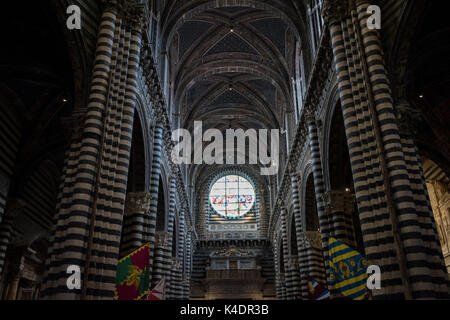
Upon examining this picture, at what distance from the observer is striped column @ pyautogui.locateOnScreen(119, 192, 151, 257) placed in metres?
15.3

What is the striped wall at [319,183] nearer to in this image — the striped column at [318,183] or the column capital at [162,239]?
the striped column at [318,183]

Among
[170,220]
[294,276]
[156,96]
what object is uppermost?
[156,96]

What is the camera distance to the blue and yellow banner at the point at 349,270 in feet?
34.9

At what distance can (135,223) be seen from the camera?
15.8 m

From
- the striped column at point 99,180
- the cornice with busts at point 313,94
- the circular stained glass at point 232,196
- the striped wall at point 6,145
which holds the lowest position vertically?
the striped column at point 99,180

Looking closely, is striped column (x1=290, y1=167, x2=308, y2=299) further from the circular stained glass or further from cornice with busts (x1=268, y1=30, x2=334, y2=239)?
the circular stained glass

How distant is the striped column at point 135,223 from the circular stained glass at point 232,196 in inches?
1009

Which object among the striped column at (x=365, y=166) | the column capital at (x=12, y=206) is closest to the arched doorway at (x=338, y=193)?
the striped column at (x=365, y=166)

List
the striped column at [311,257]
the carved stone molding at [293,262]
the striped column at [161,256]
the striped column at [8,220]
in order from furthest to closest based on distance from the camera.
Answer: the carved stone molding at [293,262] → the striped column at [311,257] → the striped column at [161,256] → the striped column at [8,220]

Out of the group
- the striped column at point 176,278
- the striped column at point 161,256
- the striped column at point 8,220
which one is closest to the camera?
the striped column at point 8,220

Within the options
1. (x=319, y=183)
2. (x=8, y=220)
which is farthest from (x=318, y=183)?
(x=8, y=220)

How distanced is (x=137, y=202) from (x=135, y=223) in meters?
0.93

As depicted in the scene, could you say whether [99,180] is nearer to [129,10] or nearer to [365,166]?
[129,10]

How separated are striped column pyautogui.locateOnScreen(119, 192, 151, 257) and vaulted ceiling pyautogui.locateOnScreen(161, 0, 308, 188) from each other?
9357 millimetres
